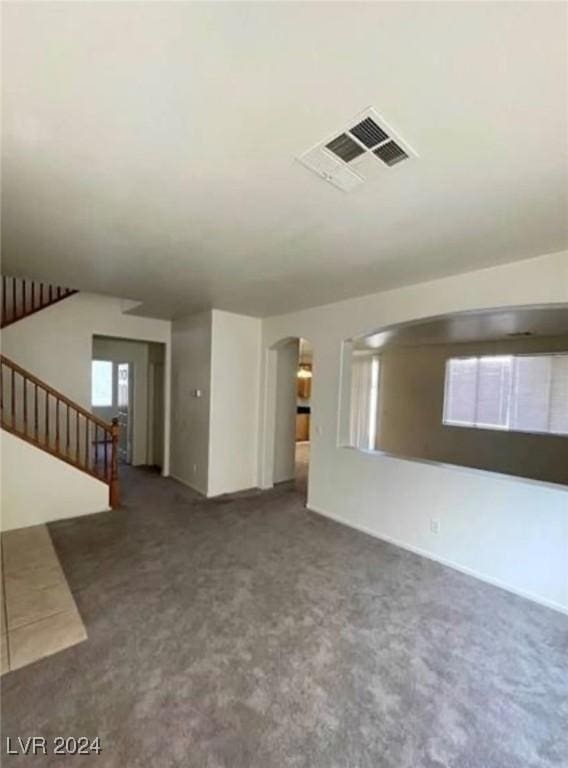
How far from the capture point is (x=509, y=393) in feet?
20.9

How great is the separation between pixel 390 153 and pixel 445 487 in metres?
2.89

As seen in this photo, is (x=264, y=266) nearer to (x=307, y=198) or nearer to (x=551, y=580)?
(x=307, y=198)

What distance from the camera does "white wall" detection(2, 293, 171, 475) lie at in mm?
5039

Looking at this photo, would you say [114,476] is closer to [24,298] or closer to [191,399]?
[191,399]

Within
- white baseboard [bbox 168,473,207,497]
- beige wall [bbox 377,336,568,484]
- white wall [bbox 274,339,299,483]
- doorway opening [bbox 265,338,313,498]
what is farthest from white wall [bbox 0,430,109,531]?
beige wall [bbox 377,336,568,484]

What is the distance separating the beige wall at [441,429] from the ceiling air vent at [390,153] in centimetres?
570

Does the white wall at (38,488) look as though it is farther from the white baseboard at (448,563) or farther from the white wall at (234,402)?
the white baseboard at (448,563)

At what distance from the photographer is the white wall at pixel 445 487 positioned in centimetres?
280

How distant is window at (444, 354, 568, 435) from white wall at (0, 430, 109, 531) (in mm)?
6287

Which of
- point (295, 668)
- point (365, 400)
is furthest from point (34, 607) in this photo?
point (365, 400)

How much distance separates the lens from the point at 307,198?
2006 mm

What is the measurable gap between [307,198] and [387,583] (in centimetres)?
296

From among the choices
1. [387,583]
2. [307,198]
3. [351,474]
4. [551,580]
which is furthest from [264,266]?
[551,580]

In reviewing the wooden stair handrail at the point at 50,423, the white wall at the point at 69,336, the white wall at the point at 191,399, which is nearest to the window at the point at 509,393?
the white wall at the point at 191,399
